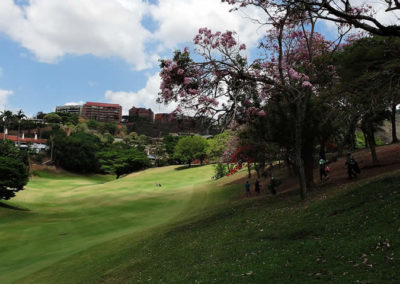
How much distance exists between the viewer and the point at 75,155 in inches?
4774

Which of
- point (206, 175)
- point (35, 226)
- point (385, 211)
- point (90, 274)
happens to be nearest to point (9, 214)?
point (35, 226)

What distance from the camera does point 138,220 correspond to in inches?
1357

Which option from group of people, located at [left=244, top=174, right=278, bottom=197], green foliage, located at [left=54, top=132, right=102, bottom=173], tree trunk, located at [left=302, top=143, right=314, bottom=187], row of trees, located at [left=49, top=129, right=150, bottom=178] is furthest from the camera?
green foliage, located at [left=54, top=132, right=102, bottom=173]

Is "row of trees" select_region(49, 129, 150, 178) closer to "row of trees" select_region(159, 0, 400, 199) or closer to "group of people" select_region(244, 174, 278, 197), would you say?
"group of people" select_region(244, 174, 278, 197)

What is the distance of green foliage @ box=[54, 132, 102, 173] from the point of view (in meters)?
121

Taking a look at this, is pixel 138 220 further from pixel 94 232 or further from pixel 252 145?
pixel 252 145

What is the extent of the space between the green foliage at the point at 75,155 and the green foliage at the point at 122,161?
843cm

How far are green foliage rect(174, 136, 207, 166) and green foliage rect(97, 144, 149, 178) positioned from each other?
13410 mm

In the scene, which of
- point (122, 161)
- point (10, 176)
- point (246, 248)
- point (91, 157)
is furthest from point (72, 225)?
point (91, 157)

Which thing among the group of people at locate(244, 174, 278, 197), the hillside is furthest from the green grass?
the group of people at locate(244, 174, 278, 197)

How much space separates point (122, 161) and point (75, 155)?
22439 millimetres

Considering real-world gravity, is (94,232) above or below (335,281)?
below

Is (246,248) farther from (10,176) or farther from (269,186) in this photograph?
(10,176)

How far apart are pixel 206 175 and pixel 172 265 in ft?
252
